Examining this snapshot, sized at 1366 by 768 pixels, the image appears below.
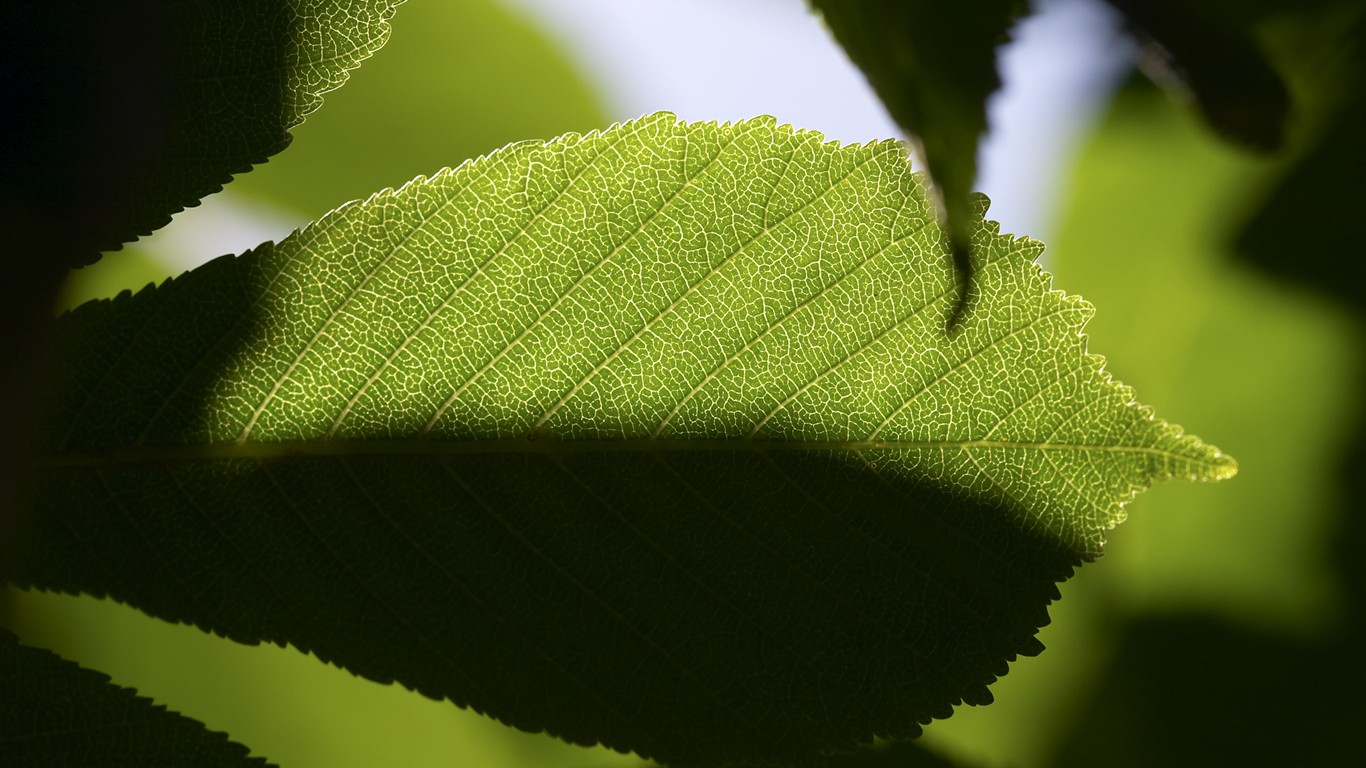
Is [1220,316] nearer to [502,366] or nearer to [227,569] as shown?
[502,366]

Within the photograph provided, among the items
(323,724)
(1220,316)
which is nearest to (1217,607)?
(1220,316)

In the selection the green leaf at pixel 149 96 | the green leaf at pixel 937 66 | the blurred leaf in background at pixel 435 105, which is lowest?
the green leaf at pixel 149 96

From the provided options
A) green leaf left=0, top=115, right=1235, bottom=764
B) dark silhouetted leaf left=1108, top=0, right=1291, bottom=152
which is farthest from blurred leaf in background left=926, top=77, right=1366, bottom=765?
dark silhouetted leaf left=1108, top=0, right=1291, bottom=152

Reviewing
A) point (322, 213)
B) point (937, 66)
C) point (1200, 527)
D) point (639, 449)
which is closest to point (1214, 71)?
point (937, 66)

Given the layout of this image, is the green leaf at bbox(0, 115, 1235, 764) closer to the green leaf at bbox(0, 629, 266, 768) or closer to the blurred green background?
the green leaf at bbox(0, 629, 266, 768)

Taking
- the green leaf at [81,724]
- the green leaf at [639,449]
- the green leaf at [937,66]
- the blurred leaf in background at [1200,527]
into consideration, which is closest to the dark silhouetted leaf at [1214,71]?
the green leaf at [937,66]

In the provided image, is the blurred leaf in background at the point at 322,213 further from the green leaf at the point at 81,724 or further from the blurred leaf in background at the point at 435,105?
the green leaf at the point at 81,724

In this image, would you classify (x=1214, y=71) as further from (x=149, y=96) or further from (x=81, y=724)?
(x=81, y=724)
